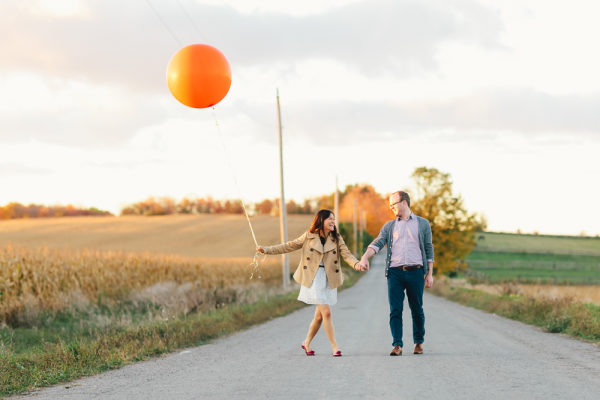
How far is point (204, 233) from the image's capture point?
69812mm

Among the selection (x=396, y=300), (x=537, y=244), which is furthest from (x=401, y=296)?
(x=537, y=244)

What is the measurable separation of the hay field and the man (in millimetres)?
46901

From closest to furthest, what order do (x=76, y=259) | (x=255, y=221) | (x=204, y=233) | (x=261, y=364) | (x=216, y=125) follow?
1. (x=261, y=364)
2. (x=216, y=125)
3. (x=76, y=259)
4. (x=204, y=233)
5. (x=255, y=221)

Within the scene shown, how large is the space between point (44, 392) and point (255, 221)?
252ft

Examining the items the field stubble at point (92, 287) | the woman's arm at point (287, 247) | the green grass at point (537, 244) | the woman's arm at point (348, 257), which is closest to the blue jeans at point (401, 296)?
the woman's arm at point (348, 257)

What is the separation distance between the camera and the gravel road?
604 centimetres

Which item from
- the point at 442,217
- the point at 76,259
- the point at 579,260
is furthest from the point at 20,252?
the point at 579,260

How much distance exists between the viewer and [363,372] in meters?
7.03

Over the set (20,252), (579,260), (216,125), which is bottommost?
(579,260)

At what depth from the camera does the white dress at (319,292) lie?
834 centimetres

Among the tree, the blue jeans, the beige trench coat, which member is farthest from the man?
the tree

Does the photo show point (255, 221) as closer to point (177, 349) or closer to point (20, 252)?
point (20, 252)

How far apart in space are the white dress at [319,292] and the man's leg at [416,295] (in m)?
1.07

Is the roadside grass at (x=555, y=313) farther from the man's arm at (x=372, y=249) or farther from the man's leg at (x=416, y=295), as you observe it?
the man's arm at (x=372, y=249)
